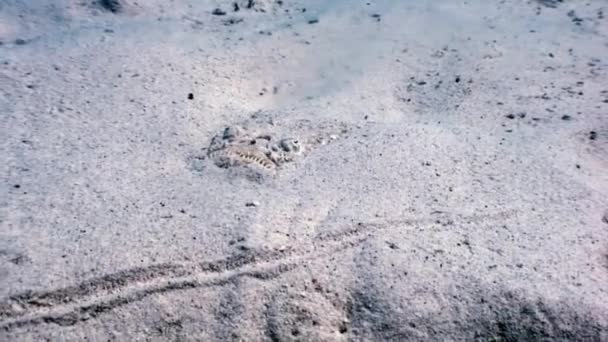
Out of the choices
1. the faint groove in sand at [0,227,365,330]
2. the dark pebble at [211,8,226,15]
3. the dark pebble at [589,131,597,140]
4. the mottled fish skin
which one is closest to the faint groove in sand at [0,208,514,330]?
the faint groove in sand at [0,227,365,330]

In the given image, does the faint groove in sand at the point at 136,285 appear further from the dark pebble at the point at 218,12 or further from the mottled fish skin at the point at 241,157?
the dark pebble at the point at 218,12

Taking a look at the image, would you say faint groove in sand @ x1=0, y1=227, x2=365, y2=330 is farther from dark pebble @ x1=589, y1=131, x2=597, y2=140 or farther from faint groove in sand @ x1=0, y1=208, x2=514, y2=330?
dark pebble @ x1=589, y1=131, x2=597, y2=140

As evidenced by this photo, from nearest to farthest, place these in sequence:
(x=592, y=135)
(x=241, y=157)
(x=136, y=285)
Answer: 1. (x=136, y=285)
2. (x=241, y=157)
3. (x=592, y=135)

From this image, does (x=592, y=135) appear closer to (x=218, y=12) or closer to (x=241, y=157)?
(x=241, y=157)

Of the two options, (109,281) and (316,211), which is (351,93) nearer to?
(316,211)

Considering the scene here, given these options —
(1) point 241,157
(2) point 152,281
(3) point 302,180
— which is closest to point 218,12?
(1) point 241,157

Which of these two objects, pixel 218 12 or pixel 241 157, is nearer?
pixel 241 157

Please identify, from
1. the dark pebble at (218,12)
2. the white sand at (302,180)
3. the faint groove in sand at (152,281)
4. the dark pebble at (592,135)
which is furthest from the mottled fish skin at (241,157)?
the dark pebble at (218,12)

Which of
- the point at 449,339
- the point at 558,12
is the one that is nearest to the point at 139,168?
the point at 449,339

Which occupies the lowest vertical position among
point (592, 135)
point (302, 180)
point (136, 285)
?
point (136, 285)
